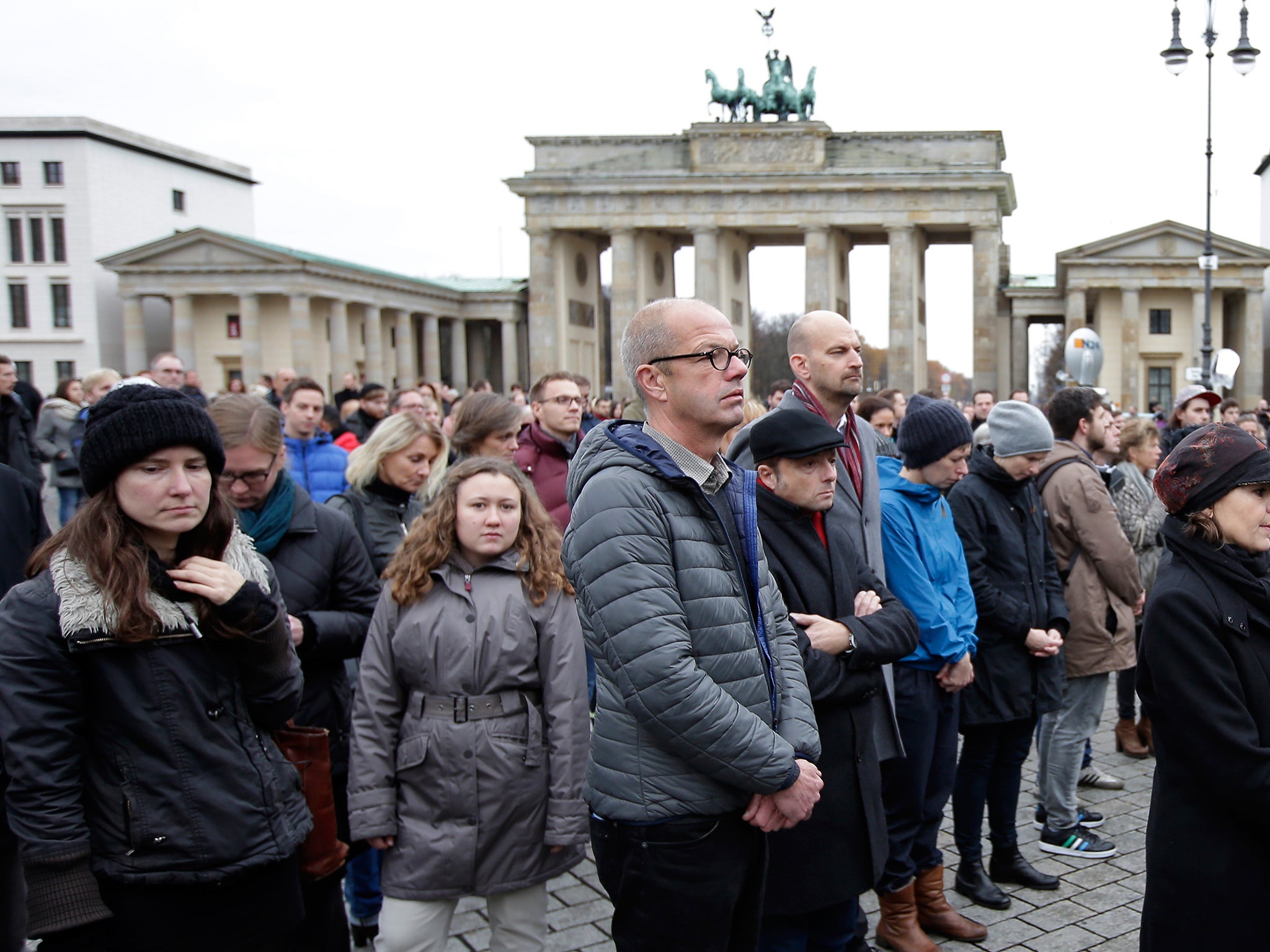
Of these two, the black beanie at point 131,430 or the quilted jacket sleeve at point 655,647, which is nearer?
the quilted jacket sleeve at point 655,647

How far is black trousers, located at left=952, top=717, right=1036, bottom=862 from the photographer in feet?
16.9

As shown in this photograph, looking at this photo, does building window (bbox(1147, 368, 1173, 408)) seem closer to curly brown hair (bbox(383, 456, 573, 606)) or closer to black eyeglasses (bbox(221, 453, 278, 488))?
curly brown hair (bbox(383, 456, 573, 606))

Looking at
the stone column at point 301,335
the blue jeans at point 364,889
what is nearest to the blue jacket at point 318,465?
the blue jeans at point 364,889

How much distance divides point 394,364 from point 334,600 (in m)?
50.3

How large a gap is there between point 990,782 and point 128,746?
4.06 meters

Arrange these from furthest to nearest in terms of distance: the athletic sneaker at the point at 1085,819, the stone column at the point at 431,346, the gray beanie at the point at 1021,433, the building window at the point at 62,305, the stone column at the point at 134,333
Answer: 1. the stone column at the point at 431,346
2. the building window at the point at 62,305
3. the stone column at the point at 134,333
4. the athletic sneaker at the point at 1085,819
5. the gray beanie at the point at 1021,433

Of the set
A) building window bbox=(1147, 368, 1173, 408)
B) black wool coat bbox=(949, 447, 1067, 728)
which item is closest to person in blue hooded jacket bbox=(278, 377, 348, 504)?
black wool coat bbox=(949, 447, 1067, 728)

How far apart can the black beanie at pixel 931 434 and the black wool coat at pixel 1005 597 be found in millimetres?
506

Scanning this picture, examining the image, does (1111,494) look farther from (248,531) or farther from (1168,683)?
(248,531)

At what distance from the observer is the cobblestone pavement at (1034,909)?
15.2ft

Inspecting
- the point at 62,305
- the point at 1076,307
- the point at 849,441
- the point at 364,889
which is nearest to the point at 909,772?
the point at 849,441

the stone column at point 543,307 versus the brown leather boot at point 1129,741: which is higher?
the stone column at point 543,307

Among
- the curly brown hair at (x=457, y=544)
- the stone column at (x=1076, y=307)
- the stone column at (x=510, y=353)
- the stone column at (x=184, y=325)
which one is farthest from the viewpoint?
the stone column at (x=510, y=353)

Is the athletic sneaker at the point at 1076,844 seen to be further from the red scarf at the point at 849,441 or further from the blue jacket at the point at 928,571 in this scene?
the red scarf at the point at 849,441
